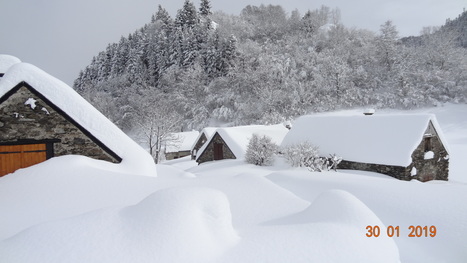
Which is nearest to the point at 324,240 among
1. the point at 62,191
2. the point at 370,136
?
the point at 62,191

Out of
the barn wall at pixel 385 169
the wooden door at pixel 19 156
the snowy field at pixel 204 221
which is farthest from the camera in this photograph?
the barn wall at pixel 385 169

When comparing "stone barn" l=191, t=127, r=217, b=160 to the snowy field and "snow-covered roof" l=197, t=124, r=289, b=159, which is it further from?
the snowy field

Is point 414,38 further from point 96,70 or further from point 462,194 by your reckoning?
point 96,70

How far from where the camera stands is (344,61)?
45.9m

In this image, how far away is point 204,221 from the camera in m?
3.08

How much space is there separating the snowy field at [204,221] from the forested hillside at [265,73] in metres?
25.9

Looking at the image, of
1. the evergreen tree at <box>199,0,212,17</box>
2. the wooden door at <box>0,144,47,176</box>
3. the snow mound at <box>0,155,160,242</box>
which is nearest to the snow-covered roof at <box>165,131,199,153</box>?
the wooden door at <box>0,144,47,176</box>

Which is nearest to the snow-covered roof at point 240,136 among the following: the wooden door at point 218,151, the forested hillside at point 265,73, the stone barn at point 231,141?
the stone barn at point 231,141

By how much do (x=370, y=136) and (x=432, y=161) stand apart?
426 cm

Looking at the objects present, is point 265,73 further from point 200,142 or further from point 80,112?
point 80,112

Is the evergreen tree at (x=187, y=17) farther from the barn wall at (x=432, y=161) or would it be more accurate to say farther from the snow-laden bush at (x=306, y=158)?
the barn wall at (x=432, y=161)

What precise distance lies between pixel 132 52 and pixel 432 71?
197ft

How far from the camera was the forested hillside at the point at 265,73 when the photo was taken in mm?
38125

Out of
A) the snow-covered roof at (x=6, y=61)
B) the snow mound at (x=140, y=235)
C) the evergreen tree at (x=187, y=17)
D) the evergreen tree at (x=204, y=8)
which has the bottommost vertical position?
the snow mound at (x=140, y=235)
